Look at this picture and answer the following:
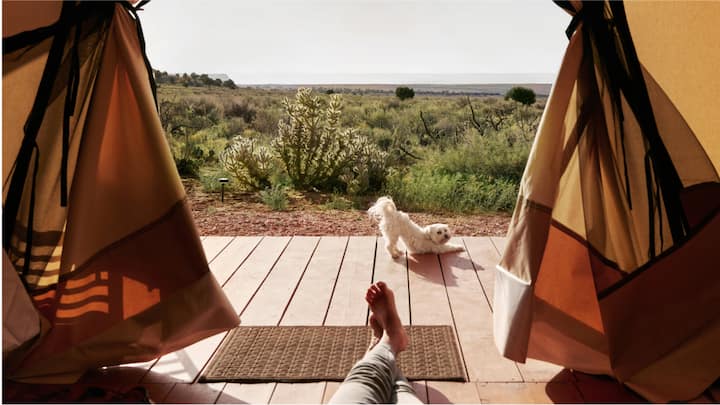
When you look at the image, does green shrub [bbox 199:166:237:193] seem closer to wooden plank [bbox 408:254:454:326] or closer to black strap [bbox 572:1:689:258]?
wooden plank [bbox 408:254:454:326]

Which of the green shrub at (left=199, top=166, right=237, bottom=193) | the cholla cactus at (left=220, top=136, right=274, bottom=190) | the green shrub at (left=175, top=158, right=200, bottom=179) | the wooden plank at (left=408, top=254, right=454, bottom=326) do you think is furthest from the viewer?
the green shrub at (left=175, top=158, right=200, bottom=179)

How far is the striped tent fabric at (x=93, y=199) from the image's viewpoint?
1.90 m

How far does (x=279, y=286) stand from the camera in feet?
9.64

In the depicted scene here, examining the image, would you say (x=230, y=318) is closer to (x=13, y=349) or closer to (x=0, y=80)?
(x=13, y=349)

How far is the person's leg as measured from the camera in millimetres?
1589

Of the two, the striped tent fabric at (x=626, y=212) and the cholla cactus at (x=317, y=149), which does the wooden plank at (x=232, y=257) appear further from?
the cholla cactus at (x=317, y=149)

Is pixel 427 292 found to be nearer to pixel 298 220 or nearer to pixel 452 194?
pixel 298 220

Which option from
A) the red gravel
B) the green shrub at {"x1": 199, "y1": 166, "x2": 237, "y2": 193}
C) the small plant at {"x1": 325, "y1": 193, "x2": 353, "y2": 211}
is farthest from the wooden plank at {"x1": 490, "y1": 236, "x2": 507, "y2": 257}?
the green shrub at {"x1": 199, "y1": 166, "x2": 237, "y2": 193}

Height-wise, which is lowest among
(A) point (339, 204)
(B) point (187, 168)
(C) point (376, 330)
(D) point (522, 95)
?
(A) point (339, 204)

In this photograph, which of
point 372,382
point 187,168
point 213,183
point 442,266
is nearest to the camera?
point 372,382

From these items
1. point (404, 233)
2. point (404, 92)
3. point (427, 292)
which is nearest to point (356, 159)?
point (404, 233)

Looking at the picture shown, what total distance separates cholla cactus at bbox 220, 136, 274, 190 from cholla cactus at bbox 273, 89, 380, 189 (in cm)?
16

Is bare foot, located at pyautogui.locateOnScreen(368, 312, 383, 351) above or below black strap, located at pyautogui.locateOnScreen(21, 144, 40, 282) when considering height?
below

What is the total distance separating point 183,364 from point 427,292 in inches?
46.9
